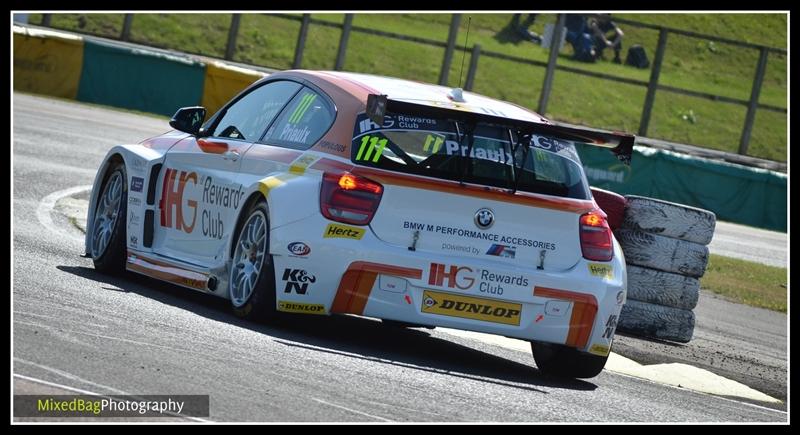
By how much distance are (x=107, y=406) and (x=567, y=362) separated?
350 centimetres

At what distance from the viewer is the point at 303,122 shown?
844cm

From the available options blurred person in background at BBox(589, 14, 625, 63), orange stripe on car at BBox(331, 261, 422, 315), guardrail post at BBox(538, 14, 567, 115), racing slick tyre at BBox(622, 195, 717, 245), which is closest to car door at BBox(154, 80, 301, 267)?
orange stripe on car at BBox(331, 261, 422, 315)

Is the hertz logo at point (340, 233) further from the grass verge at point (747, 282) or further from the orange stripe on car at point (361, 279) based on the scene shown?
the grass verge at point (747, 282)

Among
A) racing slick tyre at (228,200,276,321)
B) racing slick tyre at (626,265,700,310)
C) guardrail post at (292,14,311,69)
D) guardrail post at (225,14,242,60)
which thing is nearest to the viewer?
racing slick tyre at (228,200,276,321)

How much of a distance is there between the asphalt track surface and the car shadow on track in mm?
20

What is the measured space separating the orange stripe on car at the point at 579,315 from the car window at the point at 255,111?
2205mm

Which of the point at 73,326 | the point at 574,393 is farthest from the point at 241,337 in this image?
the point at 574,393

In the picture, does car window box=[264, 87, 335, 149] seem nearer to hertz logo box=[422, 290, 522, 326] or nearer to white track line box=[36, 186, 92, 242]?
hertz logo box=[422, 290, 522, 326]

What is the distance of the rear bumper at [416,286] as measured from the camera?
7.51 meters

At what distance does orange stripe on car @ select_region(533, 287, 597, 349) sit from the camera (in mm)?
7758

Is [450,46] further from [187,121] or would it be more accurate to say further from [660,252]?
[187,121]

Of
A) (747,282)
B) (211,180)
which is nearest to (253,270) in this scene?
(211,180)

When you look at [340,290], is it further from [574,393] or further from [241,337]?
[574,393]

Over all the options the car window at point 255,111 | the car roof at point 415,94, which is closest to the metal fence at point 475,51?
the car window at point 255,111
